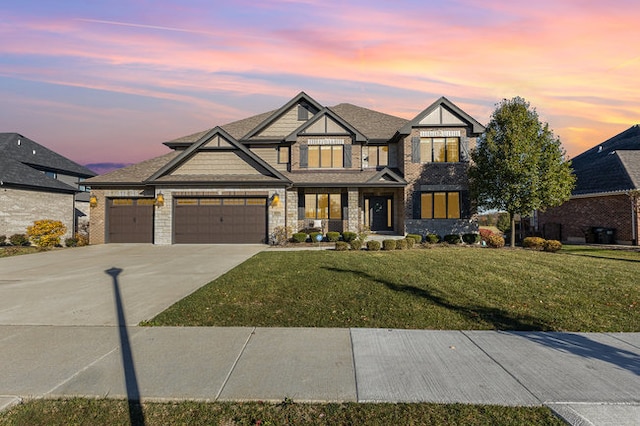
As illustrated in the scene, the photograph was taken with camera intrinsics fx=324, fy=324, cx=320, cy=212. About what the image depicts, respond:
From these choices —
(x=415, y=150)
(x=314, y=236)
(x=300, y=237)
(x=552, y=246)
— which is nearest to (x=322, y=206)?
(x=314, y=236)

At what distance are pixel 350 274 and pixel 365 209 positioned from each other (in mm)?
12919

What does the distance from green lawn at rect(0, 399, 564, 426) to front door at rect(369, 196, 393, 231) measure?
19.0 metres

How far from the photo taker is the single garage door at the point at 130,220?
1909cm

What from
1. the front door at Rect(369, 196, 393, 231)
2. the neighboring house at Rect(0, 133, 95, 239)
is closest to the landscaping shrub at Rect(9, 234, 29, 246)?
the neighboring house at Rect(0, 133, 95, 239)

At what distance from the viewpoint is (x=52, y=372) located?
A: 12.5ft

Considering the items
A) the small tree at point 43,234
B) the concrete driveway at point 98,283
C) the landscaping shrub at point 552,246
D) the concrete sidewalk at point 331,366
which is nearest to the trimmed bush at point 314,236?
the concrete driveway at point 98,283

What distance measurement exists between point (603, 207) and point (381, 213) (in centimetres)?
1320

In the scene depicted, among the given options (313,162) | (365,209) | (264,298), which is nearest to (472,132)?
(365,209)

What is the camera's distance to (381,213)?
2205cm

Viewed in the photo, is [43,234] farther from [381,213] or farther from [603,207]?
[603,207]

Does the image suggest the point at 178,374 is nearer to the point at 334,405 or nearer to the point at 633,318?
the point at 334,405

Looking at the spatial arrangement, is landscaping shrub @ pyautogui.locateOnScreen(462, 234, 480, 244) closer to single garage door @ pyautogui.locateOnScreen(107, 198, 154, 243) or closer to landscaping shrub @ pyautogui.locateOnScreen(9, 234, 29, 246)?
single garage door @ pyautogui.locateOnScreen(107, 198, 154, 243)

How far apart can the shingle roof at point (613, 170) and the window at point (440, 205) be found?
839 centimetres

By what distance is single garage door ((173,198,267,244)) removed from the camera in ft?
60.8
